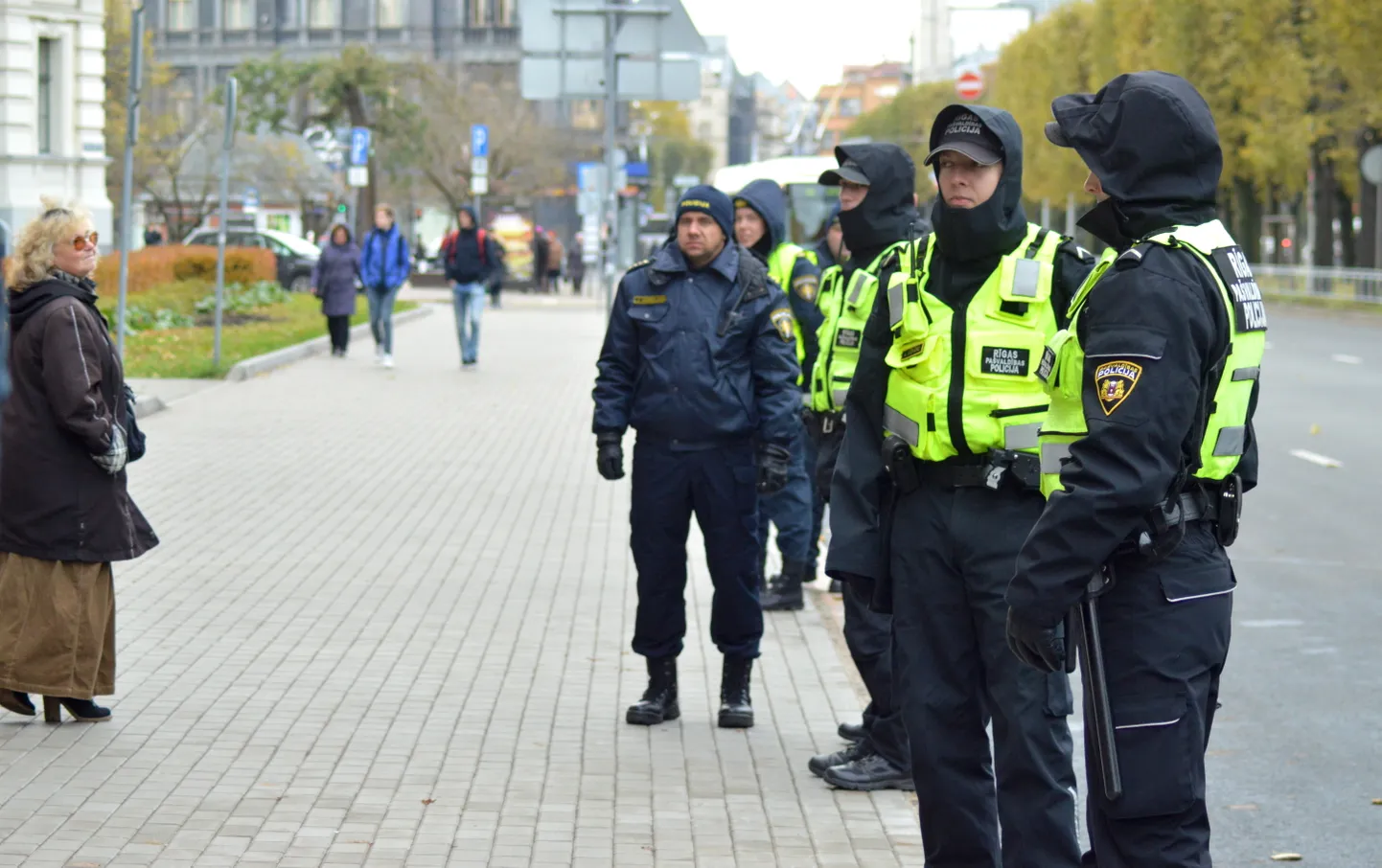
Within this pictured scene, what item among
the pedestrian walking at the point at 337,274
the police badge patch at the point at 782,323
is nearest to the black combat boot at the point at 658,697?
the police badge patch at the point at 782,323

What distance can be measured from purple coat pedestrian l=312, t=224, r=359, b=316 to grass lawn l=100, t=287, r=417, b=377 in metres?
1.02

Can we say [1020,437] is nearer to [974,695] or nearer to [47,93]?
[974,695]

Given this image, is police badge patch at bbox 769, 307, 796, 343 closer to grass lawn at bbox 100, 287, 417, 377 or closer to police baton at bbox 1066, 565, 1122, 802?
police baton at bbox 1066, 565, 1122, 802

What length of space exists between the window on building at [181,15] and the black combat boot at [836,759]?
102m

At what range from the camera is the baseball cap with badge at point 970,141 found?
4730 millimetres

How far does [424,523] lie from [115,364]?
16.1 ft

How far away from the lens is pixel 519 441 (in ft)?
53.4

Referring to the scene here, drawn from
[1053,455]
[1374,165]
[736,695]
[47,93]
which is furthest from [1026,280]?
[47,93]

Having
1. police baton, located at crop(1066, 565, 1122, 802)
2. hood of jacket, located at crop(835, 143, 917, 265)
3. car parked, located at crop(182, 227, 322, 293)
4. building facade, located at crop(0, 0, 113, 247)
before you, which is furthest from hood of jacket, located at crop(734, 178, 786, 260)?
car parked, located at crop(182, 227, 322, 293)

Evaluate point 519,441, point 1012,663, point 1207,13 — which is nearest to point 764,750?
point 1012,663

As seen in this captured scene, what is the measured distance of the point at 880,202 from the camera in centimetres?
677

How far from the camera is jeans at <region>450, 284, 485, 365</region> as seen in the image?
22.9 meters

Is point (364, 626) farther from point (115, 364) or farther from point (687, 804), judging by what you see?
point (687, 804)

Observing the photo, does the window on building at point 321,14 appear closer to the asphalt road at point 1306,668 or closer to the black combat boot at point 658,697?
the asphalt road at point 1306,668
